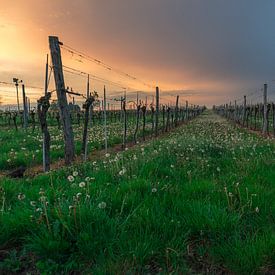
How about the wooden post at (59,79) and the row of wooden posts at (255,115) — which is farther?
the row of wooden posts at (255,115)

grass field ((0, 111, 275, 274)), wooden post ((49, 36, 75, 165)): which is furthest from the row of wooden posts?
grass field ((0, 111, 275, 274))

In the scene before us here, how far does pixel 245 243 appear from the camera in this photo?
434 cm

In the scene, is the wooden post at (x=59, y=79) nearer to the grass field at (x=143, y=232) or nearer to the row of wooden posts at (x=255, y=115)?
the grass field at (x=143, y=232)

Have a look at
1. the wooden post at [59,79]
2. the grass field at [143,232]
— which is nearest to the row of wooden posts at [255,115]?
the wooden post at [59,79]

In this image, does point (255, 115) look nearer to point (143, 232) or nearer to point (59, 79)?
point (59, 79)

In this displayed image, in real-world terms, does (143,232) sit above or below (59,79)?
below

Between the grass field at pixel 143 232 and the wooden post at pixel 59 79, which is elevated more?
the wooden post at pixel 59 79

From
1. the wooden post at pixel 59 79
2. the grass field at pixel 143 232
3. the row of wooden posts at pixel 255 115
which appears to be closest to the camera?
the grass field at pixel 143 232

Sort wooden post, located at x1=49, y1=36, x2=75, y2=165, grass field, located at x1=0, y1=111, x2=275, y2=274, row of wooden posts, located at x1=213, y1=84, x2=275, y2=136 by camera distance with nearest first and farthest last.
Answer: grass field, located at x1=0, y1=111, x2=275, y2=274 → wooden post, located at x1=49, y1=36, x2=75, y2=165 → row of wooden posts, located at x1=213, y1=84, x2=275, y2=136

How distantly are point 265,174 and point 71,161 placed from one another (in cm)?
723

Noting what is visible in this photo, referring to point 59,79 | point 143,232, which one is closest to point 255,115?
point 59,79

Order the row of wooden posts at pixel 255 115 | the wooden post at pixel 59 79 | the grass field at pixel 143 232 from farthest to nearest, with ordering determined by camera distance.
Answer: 1. the row of wooden posts at pixel 255 115
2. the wooden post at pixel 59 79
3. the grass field at pixel 143 232

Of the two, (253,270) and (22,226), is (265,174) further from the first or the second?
(22,226)

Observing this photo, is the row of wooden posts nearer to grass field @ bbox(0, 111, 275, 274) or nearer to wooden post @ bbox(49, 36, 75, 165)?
wooden post @ bbox(49, 36, 75, 165)
